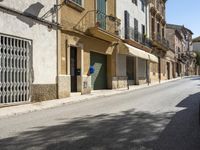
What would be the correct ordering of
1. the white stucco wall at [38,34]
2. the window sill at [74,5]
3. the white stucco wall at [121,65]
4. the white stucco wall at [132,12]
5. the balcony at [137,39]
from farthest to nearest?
the balcony at [137,39], the white stucco wall at [132,12], the white stucco wall at [121,65], the window sill at [74,5], the white stucco wall at [38,34]

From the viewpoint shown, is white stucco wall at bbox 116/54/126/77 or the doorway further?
white stucco wall at bbox 116/54/126/77

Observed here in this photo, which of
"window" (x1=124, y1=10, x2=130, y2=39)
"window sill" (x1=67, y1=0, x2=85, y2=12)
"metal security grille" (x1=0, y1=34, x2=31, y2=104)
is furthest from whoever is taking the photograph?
"window" (x1=124, y1=10, x2=130, y2=39)

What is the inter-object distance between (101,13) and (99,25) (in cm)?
92

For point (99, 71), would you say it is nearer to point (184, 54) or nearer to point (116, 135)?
point (116, 135)

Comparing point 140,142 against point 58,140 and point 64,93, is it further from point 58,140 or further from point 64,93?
point 64,93

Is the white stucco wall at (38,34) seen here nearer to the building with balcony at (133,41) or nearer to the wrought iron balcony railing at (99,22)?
the wrought iron balcony railing at (99,22)

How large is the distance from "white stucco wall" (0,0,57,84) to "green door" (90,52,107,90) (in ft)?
21.3

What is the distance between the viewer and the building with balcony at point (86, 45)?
1700cm

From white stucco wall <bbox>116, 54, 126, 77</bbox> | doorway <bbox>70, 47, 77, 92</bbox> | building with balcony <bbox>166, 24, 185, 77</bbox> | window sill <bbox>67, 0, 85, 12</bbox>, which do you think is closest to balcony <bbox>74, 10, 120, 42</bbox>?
Result: window sill <bbox>67, 0, 85, 12</bbox>

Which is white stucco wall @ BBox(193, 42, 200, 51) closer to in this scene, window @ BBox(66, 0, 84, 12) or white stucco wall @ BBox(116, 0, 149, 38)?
white stucco wall @ BBox(116, 0, 149, 38)

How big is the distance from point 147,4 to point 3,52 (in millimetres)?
27648

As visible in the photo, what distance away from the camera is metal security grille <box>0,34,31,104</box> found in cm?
1230

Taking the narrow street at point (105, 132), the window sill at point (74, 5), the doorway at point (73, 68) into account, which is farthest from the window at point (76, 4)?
the narrow street at point (105, 132)

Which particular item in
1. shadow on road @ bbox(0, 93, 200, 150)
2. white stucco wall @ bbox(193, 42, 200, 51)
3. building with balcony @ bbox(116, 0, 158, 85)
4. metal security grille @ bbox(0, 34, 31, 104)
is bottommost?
shadow on road @ bbox(0, 93, 200, 150)
